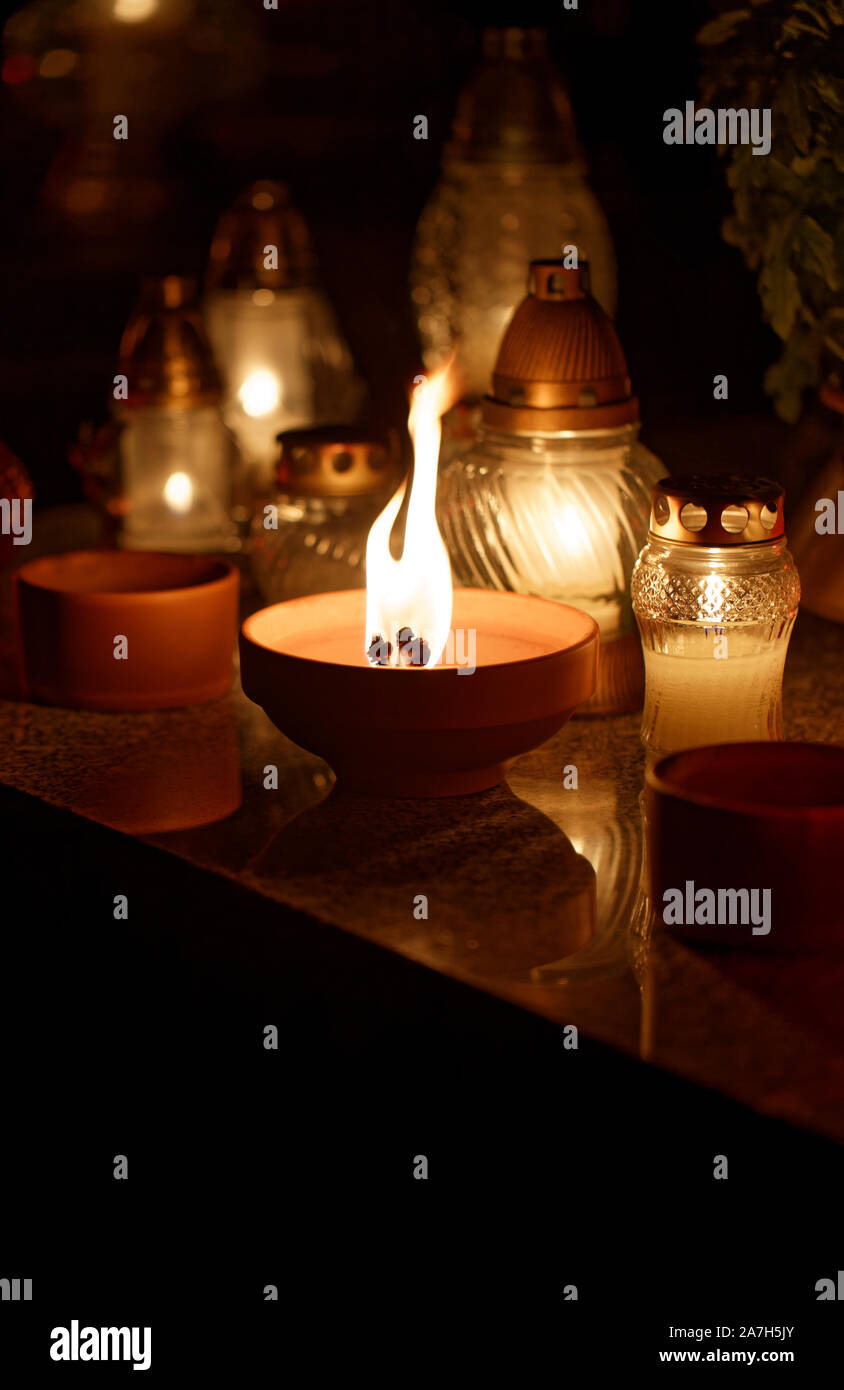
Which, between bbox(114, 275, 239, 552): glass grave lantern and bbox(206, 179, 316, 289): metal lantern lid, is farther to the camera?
bbox(206, 179, 316, 289): metal lantern lid

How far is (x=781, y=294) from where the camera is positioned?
45.7 inches

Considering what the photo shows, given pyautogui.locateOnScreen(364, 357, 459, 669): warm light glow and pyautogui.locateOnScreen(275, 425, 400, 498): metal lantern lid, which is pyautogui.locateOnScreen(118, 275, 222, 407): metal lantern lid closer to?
pyautogui.locateOnScreen(275, 425, 400, 498): metal lantern lid

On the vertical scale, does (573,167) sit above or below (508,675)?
above

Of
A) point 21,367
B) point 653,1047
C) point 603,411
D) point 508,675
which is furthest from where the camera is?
point 21,367

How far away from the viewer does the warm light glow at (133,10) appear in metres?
1.89

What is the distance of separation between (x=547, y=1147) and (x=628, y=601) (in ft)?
1.43

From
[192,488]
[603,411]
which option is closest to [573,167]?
[192,488]

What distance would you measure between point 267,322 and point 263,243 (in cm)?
7

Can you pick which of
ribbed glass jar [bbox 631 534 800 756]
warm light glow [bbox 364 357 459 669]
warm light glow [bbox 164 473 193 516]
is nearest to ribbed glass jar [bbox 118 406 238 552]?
warm light glow [bbox 164 473 193 516]

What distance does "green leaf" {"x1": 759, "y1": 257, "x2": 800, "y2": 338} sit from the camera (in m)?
1.15

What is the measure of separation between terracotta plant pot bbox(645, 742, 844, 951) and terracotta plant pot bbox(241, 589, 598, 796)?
12 cm

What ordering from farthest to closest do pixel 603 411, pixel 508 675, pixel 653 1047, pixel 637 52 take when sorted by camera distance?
pixel 637 52 → pixel 603 411 → pixel 508 675 → pixel 653 1047

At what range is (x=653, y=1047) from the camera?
2.36ft
